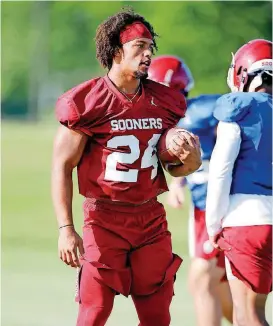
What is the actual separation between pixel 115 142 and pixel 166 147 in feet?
0.84

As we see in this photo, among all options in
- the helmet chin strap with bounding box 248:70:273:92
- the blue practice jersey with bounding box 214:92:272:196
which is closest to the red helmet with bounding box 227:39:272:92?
the helmet chin strap with bounding box 248:70:273:92

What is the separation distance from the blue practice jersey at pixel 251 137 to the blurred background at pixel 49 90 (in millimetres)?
2291

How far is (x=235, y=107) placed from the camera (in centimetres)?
622

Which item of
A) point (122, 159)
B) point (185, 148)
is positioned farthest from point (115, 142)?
point (185, 148)

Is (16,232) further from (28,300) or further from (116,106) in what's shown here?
(116,106)

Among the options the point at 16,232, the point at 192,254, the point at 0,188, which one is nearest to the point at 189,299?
the point at 192,254

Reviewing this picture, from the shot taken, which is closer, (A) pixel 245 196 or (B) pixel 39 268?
(A) pixel 245 196

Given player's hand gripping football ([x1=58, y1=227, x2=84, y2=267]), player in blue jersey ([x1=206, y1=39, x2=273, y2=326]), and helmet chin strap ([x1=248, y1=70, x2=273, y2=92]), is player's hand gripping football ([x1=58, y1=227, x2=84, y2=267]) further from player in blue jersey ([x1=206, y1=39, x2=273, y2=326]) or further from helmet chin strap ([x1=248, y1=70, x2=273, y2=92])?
helmet chin strap ([x1=248, y1=70, x2=273, y2=92])

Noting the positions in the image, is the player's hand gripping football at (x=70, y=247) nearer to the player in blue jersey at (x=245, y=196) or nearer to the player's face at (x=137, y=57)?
the player's face at (x=137, y=57)

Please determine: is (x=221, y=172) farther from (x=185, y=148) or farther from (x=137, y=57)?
(x=137, y=57)

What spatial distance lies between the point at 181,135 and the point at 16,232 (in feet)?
31.3

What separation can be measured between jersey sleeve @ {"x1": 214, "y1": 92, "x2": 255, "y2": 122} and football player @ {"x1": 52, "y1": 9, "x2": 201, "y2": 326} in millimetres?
405

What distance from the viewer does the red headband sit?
591 centimetres

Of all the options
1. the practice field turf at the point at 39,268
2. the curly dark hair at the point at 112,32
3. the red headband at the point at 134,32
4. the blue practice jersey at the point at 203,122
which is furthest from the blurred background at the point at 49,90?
the red headband at the point at 134,32
